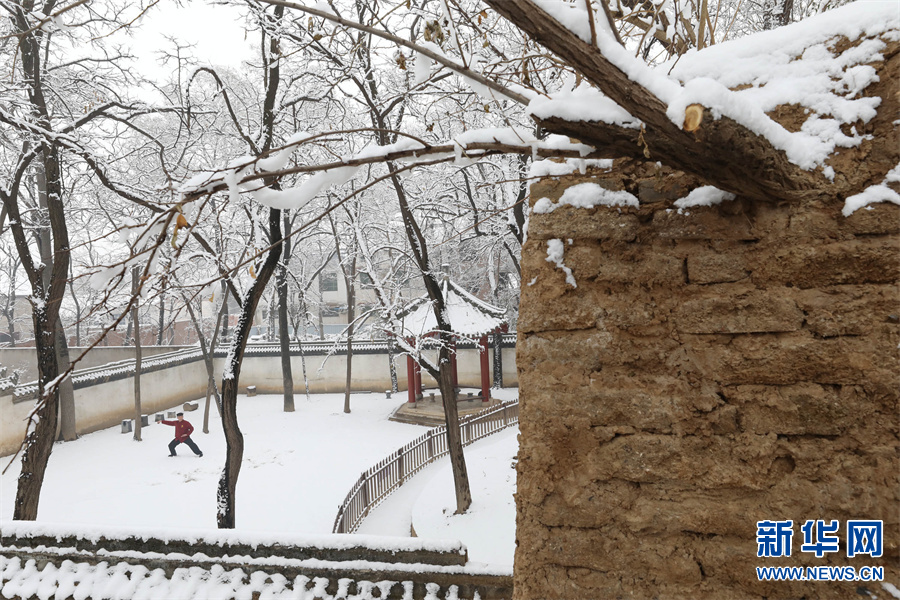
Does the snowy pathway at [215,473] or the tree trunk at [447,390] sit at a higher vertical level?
the tree trunk at [447,390]

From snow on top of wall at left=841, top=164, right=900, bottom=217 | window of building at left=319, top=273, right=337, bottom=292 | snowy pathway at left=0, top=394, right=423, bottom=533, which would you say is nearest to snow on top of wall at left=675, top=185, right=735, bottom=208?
snow on top of wall at left=841, top=164, right=900, bottom=217

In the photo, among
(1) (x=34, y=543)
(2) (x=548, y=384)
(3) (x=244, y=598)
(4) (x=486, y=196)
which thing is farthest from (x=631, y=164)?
(4) (x=486, y=196)

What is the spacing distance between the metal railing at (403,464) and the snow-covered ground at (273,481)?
219 mm

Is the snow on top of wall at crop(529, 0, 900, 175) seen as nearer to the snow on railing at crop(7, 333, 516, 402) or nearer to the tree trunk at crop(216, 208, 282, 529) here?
the tree trunk at crop(216, 208, 282, 529)

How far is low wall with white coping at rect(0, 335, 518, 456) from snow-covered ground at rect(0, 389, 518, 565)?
4.08ft

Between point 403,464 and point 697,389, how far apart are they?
31.1 ft

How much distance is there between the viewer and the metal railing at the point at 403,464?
8.76 meters

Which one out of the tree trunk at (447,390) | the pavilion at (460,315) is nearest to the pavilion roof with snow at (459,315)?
the pavilion at (460,315)

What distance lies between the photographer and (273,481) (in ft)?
36.1

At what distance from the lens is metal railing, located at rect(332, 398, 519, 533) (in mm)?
8758

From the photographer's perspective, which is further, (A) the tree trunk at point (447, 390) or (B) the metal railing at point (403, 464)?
(B) the metal railing at point (403, 464)

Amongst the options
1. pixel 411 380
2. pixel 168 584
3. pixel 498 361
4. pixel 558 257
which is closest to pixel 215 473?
pixel 411 380

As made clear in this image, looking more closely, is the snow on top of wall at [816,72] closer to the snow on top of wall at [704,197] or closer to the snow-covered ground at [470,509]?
the snow on top of wall at [704,197]

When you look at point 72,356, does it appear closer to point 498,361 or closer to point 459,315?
point 459,315
